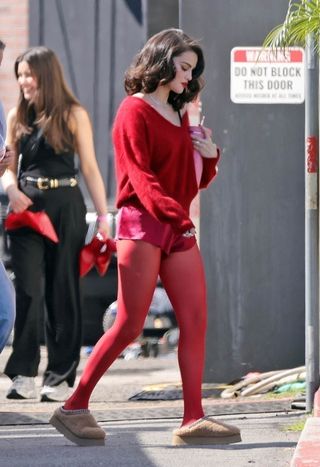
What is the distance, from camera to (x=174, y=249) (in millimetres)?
7242

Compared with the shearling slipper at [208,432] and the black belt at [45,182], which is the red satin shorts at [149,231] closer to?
the shearling slipper at [208,432]

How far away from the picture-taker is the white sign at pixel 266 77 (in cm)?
938

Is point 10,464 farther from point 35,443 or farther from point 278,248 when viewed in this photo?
point 278,248

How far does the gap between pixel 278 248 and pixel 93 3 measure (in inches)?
327

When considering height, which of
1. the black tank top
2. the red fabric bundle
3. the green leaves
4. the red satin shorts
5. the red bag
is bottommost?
the red bag

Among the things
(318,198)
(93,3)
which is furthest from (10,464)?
(93,3)

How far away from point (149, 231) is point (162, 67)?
700mm

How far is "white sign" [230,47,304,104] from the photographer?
30.8 feet

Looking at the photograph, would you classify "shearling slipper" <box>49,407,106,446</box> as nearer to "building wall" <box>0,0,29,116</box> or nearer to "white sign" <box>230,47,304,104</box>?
"white sign" <box>230,47,304,104</box>

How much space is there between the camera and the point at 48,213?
9359 mm

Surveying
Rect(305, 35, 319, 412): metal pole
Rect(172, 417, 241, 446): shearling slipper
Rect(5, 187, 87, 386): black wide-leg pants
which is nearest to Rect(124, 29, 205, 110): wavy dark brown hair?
Rect(305, 35, 319, 412): metal pole

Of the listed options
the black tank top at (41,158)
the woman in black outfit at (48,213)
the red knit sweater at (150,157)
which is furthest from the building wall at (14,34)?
the red knit sweater at (150,157)

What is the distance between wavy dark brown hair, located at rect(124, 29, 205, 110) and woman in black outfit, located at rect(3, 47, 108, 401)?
2.03m

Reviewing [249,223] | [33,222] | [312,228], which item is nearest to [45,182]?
[33,222]
